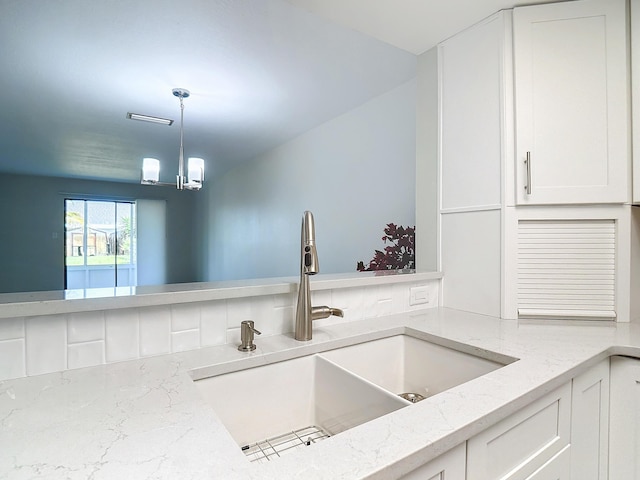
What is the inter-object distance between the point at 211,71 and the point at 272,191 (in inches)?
85.5

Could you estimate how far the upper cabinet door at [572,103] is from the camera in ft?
3.93

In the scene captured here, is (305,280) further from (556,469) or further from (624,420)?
(624,420)

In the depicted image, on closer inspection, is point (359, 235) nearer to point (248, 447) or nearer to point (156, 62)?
point (156, 62)

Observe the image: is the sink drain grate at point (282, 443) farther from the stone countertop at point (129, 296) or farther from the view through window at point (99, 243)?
the view through window at point (99, 243)

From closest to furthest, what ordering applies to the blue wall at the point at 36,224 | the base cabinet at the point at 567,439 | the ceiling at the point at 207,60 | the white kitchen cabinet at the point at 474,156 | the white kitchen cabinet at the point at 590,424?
the base cabinet at the point at 567,439
the white kitchen cabinet at the point at 590,424
the white kitchen cabinet at the point at 474,156
the ceiling at the point at 207,60
the blue wall at the point at 36,224

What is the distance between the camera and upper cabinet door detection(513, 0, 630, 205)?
1197 mm

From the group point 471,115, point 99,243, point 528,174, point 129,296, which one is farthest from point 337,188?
point 99,243

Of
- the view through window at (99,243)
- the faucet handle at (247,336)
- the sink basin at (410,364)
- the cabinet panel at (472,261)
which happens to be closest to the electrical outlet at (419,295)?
the cabinet panel at (472,261)

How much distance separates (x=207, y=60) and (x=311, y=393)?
232 cm

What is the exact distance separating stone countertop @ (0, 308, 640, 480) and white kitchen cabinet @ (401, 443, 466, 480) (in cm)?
3

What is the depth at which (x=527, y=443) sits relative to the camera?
73 cm

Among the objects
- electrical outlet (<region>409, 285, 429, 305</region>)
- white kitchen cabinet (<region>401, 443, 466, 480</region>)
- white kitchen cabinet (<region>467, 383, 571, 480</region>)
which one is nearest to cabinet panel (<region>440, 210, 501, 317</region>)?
electrical outlet (<region>409, 285, 429, 305</region>)

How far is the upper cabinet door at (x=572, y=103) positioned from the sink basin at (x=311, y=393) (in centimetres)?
72

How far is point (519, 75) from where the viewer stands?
1285mm
